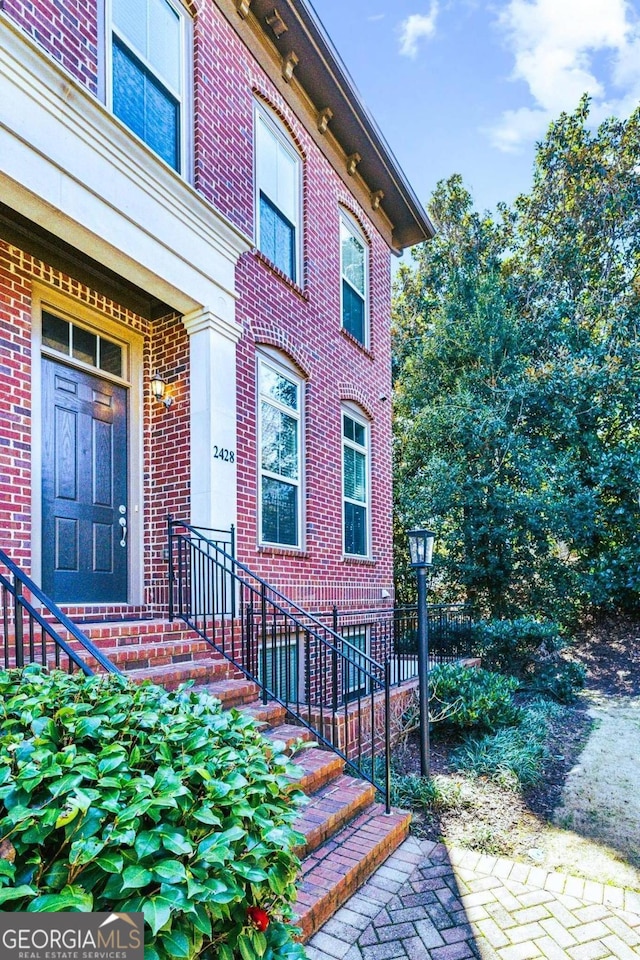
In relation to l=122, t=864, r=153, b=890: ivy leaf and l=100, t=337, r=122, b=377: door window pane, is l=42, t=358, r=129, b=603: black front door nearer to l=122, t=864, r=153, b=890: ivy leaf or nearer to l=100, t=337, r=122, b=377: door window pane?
l=100, t=337, r=122, b=377: door window pane

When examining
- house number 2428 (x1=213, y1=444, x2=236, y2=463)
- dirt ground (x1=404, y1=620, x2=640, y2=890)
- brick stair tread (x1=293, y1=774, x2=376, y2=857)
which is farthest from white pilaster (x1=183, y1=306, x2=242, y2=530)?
dirt ground (x1=404, y1=620, x2=640, y2=890)

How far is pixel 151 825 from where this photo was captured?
1.48m

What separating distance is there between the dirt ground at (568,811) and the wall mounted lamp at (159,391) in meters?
3.75

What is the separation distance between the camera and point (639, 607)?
34.5ft

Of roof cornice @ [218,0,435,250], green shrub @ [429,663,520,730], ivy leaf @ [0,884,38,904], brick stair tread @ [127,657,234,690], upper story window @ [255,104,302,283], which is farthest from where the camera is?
upper story window @ [255,104,302,283]

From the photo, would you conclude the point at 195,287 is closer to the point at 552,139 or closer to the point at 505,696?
the point at 505,696

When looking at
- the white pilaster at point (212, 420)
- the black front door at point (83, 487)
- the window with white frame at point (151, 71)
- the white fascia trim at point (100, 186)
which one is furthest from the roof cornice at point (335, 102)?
the black front door at point (83, 487)

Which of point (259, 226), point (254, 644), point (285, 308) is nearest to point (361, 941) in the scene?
point (254, 644)

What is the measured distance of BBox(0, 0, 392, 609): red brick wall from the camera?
4148 mm

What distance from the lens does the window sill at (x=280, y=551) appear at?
217 inches

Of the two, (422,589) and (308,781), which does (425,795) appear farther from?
(422,589)

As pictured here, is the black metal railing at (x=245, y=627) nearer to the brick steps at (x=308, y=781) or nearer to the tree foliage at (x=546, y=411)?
the brick steps at (x=308, y=781)

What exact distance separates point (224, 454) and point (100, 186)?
7.04 feet

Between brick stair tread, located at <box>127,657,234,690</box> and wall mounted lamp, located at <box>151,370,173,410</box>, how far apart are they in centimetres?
219
